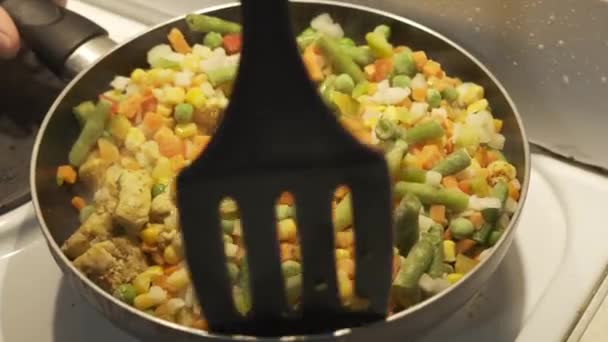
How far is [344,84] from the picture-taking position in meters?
0.76

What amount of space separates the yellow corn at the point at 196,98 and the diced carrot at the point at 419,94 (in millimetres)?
181

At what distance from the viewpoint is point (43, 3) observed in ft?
2.64

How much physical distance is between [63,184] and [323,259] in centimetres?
32

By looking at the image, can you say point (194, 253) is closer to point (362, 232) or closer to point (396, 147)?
point (362, 232)

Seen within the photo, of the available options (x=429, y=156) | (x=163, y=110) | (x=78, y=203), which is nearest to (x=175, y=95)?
(x=163, y=110)

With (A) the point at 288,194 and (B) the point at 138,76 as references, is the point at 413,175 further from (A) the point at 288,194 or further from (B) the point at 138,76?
(B) the point at 138,76

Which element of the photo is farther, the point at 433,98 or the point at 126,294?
the point at 433,98

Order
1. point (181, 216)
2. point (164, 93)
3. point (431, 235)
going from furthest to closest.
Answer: point (164, 93)
point (431, 235)
point (181, 216)

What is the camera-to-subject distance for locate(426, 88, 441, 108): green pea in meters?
0.76

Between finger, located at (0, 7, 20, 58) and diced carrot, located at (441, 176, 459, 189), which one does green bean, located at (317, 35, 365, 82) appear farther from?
finger, located at (0, 7, 20, 58)

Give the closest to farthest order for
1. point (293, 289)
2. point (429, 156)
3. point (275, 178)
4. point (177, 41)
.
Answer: point (275, 178)
point (293, 289)
point (429, 156)
point (177, 41)

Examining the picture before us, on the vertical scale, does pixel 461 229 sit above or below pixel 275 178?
below

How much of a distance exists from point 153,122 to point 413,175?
23 centimetres

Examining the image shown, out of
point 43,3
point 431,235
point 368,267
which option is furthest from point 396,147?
point 43,3
